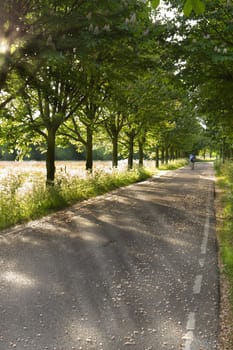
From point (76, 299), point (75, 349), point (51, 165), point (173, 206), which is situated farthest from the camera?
point (51, 165)

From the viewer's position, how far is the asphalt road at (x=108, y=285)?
4844 mm

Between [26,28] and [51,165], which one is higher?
[26,28]

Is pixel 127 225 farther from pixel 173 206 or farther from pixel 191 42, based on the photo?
pixel 191 42

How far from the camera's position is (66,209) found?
14.4m

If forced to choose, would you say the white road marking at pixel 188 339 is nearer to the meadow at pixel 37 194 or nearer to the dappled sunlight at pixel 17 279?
the dappled sunlight at pixel 17 279

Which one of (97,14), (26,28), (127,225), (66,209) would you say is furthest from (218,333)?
(66,209)

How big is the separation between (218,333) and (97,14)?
8.17 metres

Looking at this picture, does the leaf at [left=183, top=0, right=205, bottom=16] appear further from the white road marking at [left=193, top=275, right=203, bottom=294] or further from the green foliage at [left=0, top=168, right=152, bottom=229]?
the green foliage at [left=0, top=168, right=152, bottom=229]

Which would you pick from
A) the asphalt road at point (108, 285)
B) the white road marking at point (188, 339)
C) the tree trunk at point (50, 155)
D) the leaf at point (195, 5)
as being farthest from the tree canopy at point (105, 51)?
the white road marking at point (188, 339)

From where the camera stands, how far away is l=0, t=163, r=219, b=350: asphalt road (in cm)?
484

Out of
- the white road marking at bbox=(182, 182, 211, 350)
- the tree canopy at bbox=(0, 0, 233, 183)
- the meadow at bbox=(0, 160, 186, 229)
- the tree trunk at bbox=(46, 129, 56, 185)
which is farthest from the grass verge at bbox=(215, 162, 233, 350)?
the tree trunk at bbox=(46, 129, 56, 185)

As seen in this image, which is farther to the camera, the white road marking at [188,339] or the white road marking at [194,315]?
the white road marking at [194,315]

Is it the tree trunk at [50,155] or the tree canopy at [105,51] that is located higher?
the tree canopy at [105,51]

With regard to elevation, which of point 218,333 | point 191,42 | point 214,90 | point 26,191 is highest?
point 191,42
